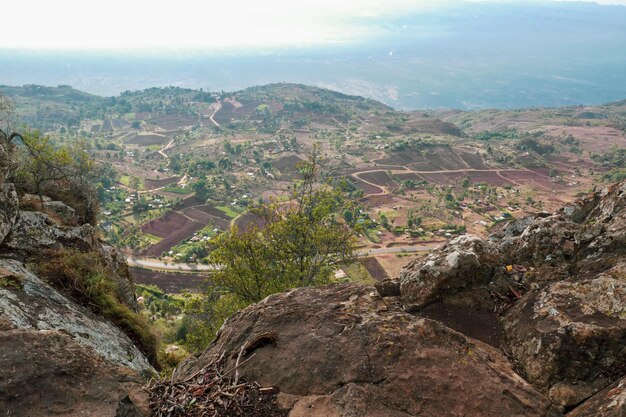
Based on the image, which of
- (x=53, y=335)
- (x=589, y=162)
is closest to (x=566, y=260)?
(x=53, y=335)

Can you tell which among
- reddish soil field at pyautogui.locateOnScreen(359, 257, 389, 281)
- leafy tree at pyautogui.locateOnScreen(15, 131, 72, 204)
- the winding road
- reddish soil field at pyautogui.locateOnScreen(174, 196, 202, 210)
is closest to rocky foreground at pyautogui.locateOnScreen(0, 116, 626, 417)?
leafy tree at pyautogui.locateOnScreen(15, 131, 72, 204)

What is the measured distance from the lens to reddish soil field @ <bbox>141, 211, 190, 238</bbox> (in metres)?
112

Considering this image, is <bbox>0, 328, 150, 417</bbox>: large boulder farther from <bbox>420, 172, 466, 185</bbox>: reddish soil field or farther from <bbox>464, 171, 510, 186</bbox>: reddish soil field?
<bbox>464, 171, 510, 186</bbox>: reddish soil field

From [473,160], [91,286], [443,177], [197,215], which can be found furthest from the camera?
[473,160]

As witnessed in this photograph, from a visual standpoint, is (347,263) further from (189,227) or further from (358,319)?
(189,227)

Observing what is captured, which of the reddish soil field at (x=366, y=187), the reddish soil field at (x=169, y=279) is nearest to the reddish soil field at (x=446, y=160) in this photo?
the reddish soil field at (x=366, y=187)

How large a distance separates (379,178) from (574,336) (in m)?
152

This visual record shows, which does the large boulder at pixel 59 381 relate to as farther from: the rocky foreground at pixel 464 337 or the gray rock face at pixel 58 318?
the rocky foreground at pixel 464 337

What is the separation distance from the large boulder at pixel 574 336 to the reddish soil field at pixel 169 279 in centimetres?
7868

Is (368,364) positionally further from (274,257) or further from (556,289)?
(274,257)

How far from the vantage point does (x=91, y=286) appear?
14250mm

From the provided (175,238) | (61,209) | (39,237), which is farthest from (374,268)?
(39,237)

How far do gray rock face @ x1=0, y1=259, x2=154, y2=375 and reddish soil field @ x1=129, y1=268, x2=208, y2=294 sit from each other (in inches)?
2779

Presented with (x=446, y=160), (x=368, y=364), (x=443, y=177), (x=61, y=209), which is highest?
(x=61, y=209)
